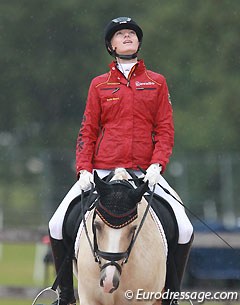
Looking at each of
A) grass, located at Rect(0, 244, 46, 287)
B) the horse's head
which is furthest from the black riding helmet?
grass, located at Rect(0, 244, 46, 287)

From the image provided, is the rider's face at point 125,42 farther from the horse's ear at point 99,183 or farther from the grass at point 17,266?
the grass at point 17,266

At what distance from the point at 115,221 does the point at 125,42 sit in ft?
5.27

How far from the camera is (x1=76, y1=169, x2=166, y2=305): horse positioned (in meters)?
8.05

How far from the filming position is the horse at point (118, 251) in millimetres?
8055

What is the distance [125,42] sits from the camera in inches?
353

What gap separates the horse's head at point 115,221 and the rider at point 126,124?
1.73ft

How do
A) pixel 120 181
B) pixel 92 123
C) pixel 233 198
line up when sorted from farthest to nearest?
pixel 233 198
pixel 92 123
pixel 120 181

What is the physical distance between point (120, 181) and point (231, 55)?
2636cm

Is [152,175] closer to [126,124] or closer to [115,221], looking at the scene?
[126,124]

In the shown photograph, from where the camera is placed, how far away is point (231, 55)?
34.2 meters

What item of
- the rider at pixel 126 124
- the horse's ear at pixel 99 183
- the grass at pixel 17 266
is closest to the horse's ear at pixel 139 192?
the horse's ear at pixel 99 183

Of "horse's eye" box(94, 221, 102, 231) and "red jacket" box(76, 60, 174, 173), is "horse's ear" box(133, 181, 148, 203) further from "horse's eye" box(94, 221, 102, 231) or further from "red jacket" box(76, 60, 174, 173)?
"red jacket" box(76, 60, 174, 173)

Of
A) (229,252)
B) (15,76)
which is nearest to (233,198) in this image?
(229,252)

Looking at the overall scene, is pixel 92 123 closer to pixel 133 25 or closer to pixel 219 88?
pixel 133 25
